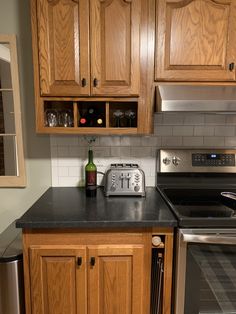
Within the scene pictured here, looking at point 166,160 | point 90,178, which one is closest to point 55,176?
point 90,178

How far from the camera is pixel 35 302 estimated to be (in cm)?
128

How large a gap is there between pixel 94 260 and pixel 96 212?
0.25 m

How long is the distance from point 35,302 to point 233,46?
1.86m

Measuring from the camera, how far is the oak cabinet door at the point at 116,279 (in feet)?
4.10

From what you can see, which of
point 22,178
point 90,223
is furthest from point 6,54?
point 90,223

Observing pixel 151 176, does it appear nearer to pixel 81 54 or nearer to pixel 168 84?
pixel 168 84

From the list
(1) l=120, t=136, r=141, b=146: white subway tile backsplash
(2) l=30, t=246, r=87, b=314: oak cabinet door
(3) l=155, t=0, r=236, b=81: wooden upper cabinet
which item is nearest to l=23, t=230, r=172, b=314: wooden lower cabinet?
(2) l=30, t=246, r=87, b=314: oak cabinet door

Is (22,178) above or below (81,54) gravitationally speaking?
below

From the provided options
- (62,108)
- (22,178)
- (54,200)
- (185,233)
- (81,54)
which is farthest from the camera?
(22,178)

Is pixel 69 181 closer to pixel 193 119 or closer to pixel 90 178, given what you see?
pixel 90 178

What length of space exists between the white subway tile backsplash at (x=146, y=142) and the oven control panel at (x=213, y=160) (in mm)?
92

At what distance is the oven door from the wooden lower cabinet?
9 cm

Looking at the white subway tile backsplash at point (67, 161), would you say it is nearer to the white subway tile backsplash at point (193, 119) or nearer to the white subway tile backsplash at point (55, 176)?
the white subway tile backsplash at point (55, 176)

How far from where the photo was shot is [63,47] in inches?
55.0
